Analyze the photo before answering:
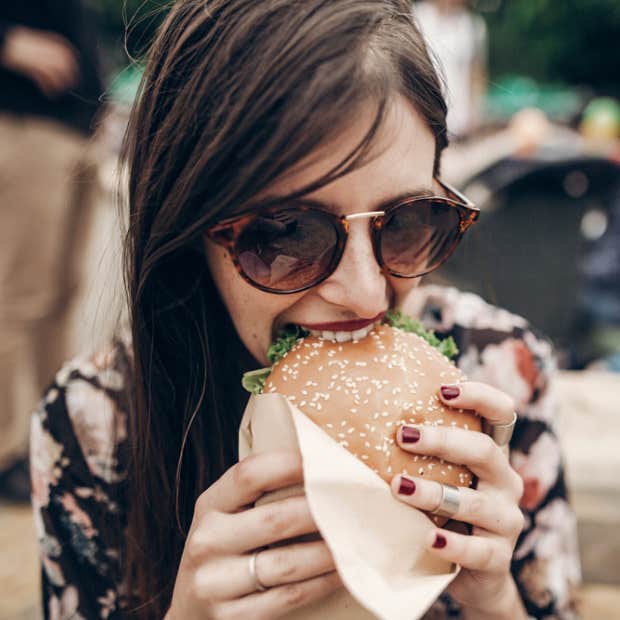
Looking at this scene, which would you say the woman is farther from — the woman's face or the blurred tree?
the blurred tree

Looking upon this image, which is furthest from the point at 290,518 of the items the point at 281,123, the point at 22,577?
the point at 22,577

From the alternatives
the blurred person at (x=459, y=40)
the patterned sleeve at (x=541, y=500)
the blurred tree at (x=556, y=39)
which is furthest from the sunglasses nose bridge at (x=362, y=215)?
the blurred tree at (x=556, y=39)

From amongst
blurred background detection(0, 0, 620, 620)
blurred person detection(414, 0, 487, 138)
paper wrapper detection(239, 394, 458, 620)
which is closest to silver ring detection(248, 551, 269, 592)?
paper wrapper detection(239, 394, 458, 620)

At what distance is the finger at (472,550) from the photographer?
43.8 inches

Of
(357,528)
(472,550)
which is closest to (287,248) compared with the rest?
(357,528)

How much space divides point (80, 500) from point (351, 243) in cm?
93

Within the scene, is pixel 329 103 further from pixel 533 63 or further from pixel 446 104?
pixel 533 63

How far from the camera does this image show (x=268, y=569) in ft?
3.66

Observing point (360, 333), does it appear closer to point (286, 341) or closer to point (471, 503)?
point (286, 341)

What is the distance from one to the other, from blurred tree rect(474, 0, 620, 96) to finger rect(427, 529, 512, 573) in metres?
15.7

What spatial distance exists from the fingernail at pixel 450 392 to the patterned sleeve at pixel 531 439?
533 mm

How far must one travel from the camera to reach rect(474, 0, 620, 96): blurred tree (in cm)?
1548

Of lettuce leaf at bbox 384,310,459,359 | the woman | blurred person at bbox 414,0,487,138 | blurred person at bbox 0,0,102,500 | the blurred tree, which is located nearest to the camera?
the woman

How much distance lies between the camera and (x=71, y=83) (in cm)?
343
